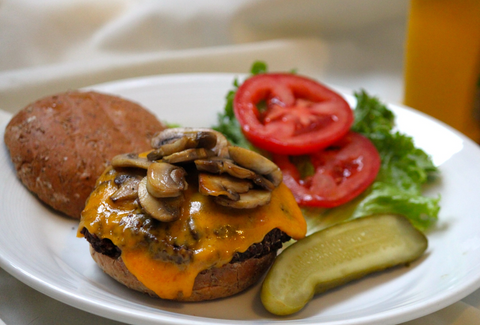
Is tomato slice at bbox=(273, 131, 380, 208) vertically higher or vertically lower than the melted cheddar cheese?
lower

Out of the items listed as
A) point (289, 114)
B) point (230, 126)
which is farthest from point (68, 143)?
point (289, 114)

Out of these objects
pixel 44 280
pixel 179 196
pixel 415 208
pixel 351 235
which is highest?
pixel 179 196

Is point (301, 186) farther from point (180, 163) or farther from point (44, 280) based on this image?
point (44, 280)

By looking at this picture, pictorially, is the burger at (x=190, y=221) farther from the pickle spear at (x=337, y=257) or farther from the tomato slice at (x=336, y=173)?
the tomato slice at (x=336, y=173)

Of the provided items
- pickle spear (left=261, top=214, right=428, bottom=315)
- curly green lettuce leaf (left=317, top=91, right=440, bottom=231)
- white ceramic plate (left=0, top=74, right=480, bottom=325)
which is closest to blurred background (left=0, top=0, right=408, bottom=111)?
white ceramic plate (left=0, top=74, right=480, bottom=325)

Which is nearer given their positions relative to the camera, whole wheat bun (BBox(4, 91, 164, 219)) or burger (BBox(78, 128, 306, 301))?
burger (BBox(78, 128, 306, 301))

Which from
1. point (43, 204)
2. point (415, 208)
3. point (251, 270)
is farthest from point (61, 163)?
point (415, 208)

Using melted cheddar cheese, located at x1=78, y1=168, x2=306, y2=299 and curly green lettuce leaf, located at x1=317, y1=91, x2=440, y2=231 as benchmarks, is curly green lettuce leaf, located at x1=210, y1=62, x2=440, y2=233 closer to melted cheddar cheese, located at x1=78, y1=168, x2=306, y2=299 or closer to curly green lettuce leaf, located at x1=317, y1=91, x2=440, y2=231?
curly green lettuce leaf, located at x1=317, y1=91, x2=440, y2=231
